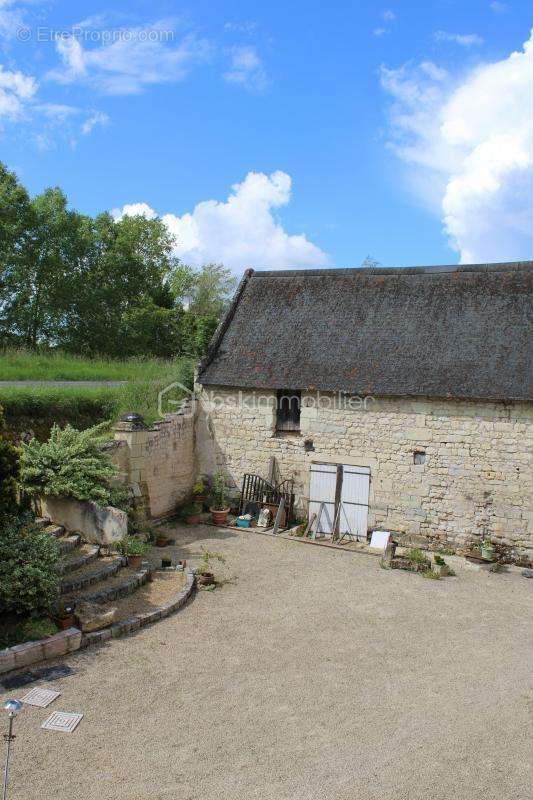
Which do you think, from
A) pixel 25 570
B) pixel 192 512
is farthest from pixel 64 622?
pixel 192 512

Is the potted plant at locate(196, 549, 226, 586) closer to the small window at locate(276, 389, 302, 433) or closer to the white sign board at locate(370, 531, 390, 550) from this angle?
the white sign board at locate(370, 531, 390, 550)

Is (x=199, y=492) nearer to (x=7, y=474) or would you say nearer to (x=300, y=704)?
(x=7, y=474)

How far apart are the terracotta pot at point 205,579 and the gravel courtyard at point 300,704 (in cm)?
26

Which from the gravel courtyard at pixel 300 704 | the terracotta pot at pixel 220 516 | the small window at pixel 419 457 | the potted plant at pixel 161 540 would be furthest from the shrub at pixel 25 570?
the small window at pixel 419 457

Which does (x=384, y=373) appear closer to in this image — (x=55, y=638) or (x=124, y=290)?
(x=55, y=638)

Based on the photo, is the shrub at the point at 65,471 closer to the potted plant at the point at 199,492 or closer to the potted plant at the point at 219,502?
the potted plant at the point at 219,502

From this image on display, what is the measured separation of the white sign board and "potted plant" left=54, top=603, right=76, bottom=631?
7.06 metres

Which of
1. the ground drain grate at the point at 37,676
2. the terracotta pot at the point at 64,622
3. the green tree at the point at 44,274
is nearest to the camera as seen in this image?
the ground drain grate at the point at 37,676

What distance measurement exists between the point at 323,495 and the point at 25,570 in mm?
7716

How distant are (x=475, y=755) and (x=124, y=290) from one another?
30.3 metres

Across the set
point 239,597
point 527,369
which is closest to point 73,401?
point 239,597

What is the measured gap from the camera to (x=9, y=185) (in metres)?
27.7

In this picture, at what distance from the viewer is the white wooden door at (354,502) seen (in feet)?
44.1

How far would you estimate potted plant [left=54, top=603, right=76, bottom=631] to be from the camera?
25.6ft
